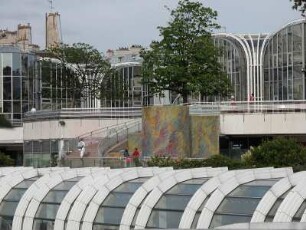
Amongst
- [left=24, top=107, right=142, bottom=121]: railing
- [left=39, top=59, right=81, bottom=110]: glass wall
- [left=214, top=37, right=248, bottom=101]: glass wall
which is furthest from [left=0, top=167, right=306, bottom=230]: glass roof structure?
[left=214, top=37, right=248, bottom=101]: glass wall

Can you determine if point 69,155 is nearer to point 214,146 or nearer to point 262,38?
point 214,146

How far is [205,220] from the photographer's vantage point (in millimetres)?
23234

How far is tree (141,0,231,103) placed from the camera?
51438 mm

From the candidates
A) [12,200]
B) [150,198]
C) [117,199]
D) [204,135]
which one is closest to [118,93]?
[204,135]

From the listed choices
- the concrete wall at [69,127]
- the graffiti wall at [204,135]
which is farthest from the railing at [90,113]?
the graffiti wall at [204,135]

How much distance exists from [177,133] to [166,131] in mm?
630

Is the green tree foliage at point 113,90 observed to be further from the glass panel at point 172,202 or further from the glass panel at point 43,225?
the glass panel at point 172,202

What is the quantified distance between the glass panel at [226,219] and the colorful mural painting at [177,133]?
2327 centimetres

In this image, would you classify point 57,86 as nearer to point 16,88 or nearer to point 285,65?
point 16,88

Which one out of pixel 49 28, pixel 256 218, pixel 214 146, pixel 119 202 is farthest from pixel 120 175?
pixel 49 28

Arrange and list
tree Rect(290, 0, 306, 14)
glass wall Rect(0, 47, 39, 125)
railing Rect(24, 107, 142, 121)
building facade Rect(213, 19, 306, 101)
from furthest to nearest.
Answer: glass wall Rect(0, 47, 39, 125)
building facade Rect(213, 19, 306, 101)
railing Rect(24, 107, 142, 121)
tree Rect(290, 0, 306, 14)

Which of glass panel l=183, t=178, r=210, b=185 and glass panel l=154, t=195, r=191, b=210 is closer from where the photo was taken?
glass panel l=154, t=195, r=191, b=210

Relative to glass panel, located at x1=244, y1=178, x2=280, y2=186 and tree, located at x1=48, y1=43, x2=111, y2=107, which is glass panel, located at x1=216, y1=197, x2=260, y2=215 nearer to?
glass panel, located at x1=244, y1=178, x2=280, y2=186

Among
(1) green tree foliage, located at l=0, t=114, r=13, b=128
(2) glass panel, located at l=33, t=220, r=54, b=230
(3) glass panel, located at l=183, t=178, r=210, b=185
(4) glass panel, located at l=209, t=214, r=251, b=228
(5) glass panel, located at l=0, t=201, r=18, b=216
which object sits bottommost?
(2) glass panel, located at l=33, t=220, r=54, b=230
